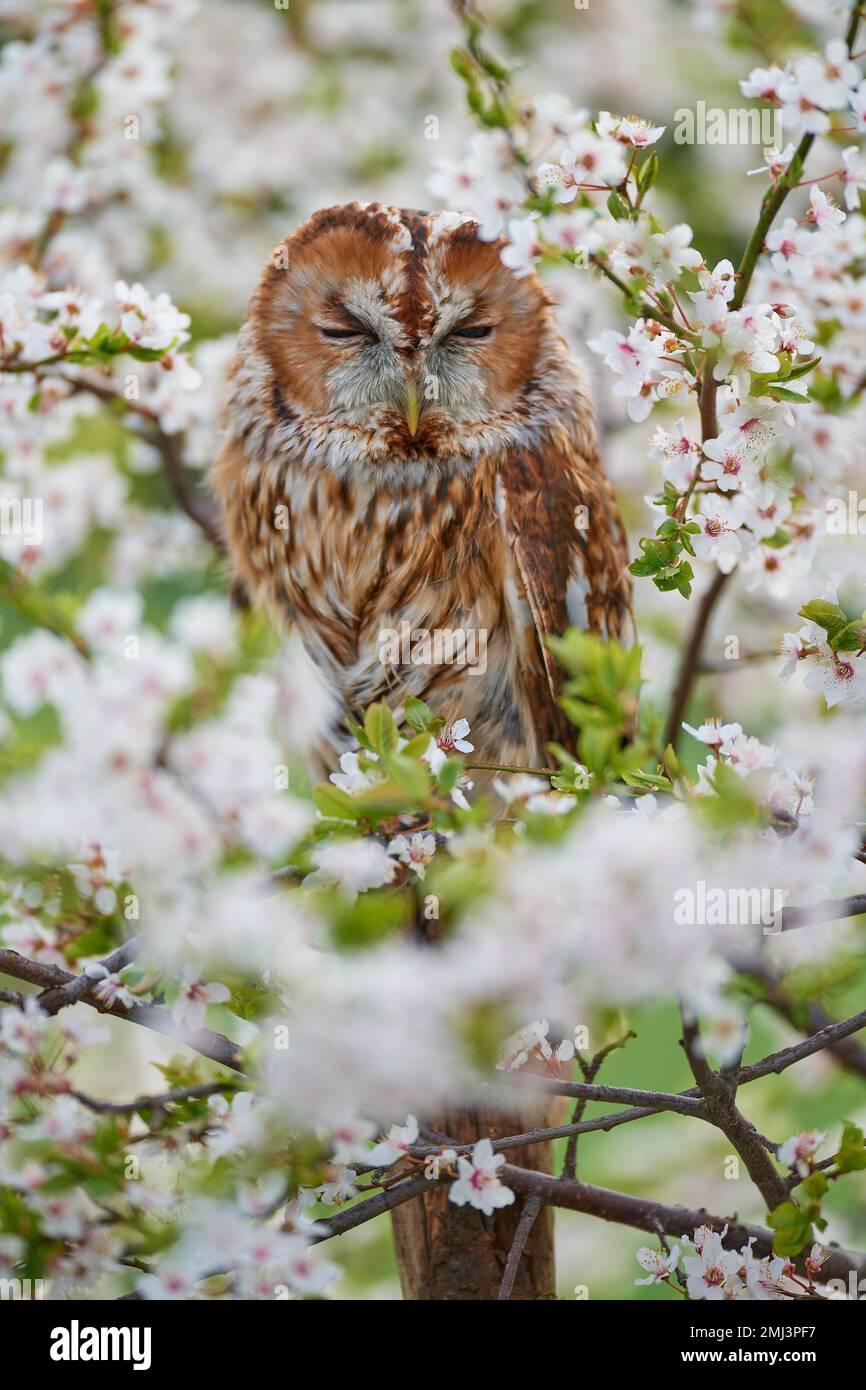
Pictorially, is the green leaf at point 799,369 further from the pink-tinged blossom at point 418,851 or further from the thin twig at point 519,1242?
the thin twig at point 519,1242

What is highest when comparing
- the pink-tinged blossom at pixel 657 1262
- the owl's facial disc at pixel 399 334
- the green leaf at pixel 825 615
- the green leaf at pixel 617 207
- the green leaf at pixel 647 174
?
the owl's facial disc at pixel 399 334

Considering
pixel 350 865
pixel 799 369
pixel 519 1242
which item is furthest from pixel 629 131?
pixel 519 1242

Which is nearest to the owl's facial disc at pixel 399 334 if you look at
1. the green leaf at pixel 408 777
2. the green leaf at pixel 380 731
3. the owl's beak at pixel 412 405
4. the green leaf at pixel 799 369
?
the owl's beak at pixel 412 405

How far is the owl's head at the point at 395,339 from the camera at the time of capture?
1.60 meters

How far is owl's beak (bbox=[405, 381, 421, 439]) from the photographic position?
5.42ft

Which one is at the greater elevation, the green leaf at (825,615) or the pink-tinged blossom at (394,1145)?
the green leaf at (825,615)

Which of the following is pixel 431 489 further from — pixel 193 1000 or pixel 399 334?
pixel 193 1000

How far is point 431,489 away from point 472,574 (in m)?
0.13

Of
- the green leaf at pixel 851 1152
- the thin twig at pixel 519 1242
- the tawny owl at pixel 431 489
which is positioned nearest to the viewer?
the green leaf at pixel 851 1152

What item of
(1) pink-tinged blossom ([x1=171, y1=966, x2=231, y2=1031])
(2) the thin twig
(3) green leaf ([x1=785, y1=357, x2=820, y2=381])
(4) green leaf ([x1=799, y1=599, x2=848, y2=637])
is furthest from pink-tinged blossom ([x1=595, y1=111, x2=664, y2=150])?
(2) the thin twig

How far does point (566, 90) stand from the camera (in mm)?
4133

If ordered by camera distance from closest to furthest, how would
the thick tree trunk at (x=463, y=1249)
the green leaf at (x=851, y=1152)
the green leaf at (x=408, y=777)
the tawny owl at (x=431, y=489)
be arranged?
1. the green leaf at (x=408, y=777)
2. the green leaf at (x=851, y=1152)
3. the thick tree trunk at (x=463, y=1249)
4. the tawny owl at (x=431, y=489)
